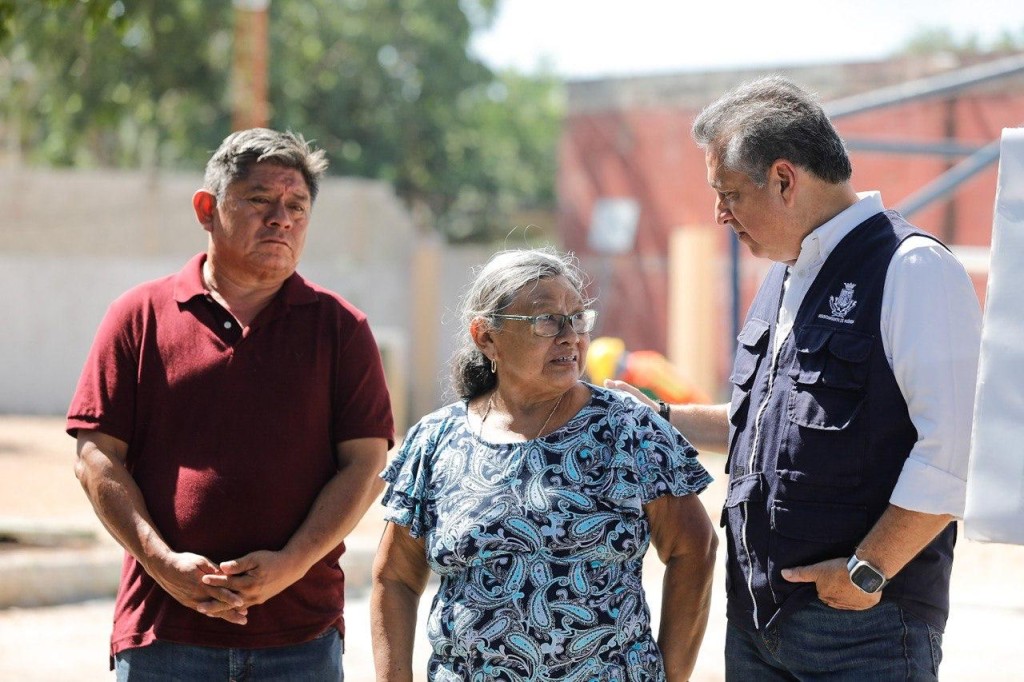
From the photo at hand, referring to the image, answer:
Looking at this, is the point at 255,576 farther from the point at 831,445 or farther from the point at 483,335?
the point at 831,445

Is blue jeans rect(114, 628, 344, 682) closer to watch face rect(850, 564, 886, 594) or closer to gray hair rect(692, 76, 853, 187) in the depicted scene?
watch face rect(850, 564, 886, 594)

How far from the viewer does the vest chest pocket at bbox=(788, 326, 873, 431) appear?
94.9 inches

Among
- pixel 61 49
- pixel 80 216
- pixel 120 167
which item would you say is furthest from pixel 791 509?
pixel 120 167

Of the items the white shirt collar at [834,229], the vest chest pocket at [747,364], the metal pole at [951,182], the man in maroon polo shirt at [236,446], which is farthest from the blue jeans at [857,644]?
the metal pole at [951,182]

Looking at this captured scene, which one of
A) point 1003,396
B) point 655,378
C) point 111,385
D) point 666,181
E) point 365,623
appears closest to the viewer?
point 1003,396

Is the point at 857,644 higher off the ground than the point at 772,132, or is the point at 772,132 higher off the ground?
the point at 772,132

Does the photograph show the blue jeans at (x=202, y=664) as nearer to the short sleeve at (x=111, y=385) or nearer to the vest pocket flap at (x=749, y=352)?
the short sleeve at (x=111, y=385)

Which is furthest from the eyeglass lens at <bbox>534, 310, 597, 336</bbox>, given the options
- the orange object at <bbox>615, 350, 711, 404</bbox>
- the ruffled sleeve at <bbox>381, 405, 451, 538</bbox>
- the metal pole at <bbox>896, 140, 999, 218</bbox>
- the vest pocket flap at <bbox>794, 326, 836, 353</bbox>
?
the metal pole at <bbox>896, 140, 999, 218</bbox>

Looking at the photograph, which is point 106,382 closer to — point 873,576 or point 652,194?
point 873,576

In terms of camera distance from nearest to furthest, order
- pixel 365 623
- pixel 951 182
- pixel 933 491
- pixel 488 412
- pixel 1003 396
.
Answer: pixel 1003 396 → pixel 933 491 → pixel 488 412 → pixel 365 623 → pixel 951 182

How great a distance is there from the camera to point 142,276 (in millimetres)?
17078

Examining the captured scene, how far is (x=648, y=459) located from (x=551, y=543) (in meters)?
0.28

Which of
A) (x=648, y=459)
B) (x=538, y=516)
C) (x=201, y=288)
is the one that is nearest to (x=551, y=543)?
(x=538, y=516)

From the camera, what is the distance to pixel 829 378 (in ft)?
7.98
